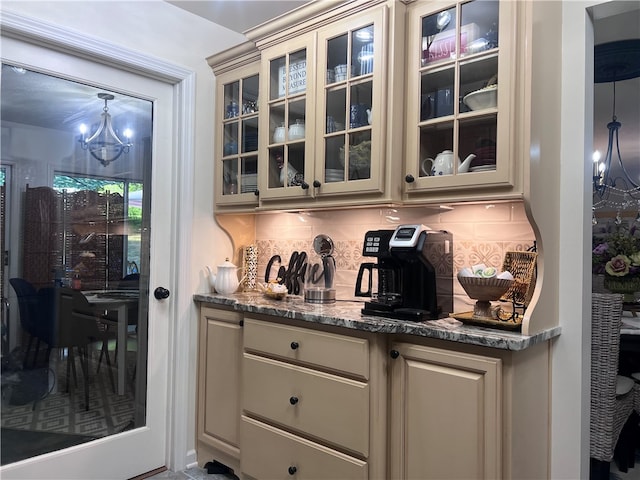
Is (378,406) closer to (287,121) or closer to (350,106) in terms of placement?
(350,106)

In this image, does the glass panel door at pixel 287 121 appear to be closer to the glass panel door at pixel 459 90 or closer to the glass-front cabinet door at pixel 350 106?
the glass-front cabinet door at pixel 350 106

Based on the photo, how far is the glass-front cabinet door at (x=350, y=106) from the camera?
1.85 metres

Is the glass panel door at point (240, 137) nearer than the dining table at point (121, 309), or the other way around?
the dining table at point (121, 309)

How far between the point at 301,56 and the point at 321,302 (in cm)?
119

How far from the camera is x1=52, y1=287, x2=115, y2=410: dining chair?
214cm

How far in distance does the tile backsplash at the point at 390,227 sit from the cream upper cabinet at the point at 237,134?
315 mm

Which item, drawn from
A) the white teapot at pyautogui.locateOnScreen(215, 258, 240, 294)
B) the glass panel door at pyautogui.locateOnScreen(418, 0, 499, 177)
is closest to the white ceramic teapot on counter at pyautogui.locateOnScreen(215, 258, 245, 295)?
the white teapot at pyautogui.locateOnScreen(215, 258, 240, 294)

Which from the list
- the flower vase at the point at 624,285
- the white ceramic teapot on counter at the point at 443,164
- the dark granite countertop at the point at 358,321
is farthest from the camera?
the flower vase at the point at 624,285

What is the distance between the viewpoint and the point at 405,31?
1857 mm

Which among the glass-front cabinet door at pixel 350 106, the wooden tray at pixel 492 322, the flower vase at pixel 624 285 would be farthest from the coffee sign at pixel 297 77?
the flower vase at pixel 624 285

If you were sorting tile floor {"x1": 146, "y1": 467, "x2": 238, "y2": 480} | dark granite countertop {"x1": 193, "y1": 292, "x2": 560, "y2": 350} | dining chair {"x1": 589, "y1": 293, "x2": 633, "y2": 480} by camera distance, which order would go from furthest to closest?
1. tile floor {"x1": 146, "y1": 467, "x2": 238, "y2": 480}
2. dining chair {"x1": 589, "y1": 293, "x2": 633, "y2": 480}
3. dark granite countertop {"x1": 193, "y1": 292, "x2": 560, "y2": 350}

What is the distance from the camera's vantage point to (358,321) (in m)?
1.73

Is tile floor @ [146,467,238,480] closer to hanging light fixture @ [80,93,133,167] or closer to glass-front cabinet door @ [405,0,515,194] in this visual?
hanging light fixture @ [80,93,133,167]

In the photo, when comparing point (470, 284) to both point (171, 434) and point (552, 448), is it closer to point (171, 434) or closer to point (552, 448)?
point (552, 448)
